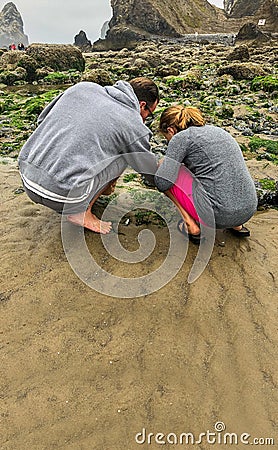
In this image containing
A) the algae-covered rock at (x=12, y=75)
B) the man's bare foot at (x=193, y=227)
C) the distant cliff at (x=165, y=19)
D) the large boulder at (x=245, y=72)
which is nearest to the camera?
the man's bare foot at (x=193, y=227)

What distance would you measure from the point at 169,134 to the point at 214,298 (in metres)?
1.36

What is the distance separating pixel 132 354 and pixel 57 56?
15.5 m

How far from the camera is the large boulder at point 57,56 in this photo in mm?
15180

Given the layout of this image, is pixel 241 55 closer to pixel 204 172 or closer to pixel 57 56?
pixel 57 56

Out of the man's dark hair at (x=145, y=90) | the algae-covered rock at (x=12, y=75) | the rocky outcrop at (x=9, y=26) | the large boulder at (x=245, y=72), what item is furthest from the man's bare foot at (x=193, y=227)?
the rocky outcrop at (x=9, y=26)

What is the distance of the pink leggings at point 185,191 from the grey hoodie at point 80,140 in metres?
0.37

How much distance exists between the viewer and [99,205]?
147 inches

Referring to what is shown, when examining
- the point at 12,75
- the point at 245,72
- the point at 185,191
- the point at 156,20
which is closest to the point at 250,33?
the point at 156,20

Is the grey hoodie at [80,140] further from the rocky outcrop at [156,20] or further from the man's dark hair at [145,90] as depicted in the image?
the rocky outcrop at [156,20]

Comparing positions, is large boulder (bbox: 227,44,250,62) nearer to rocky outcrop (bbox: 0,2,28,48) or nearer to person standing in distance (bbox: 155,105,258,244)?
person standing in distance (bbox: 155,105,258,244)

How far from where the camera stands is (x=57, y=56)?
1555 centimetres

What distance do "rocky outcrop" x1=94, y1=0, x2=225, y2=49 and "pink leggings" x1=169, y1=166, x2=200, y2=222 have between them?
40339 mm

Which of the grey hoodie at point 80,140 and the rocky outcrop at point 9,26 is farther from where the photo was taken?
the rocky outcrop at point 9,26

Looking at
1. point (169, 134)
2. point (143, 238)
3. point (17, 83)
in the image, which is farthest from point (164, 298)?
point (17, 83)
